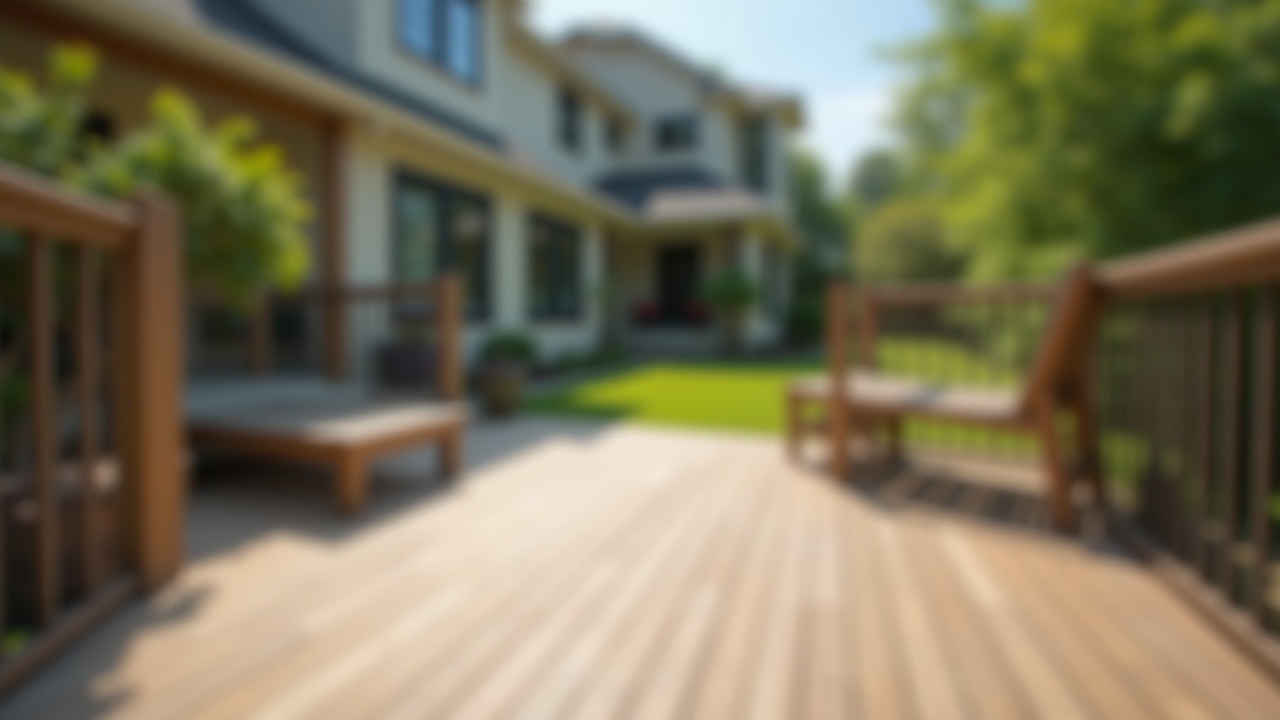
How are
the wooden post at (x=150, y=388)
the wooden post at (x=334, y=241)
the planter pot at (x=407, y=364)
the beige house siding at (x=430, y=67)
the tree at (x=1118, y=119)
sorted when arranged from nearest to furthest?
the wooden post at (x=150, y=388) < the tree at (x=1118, y=119) < the wooden post at (x=334, y=241) < the planter pot at (x=407, y=364) < the beige house siding at (x=430, y=67)

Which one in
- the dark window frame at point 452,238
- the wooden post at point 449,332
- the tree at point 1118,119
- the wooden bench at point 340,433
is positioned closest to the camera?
the wooden bench at point 340,433

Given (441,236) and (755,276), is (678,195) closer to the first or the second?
(755,276)

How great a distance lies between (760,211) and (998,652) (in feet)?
31.1

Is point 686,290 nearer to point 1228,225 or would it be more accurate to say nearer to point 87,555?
point 1228,225

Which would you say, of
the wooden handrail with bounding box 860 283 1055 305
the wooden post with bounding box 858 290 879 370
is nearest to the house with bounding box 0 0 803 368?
the wooden post with bounding box 858 290 879 370

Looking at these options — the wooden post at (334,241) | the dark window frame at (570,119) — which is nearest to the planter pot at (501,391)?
the wooden post at (334,241)

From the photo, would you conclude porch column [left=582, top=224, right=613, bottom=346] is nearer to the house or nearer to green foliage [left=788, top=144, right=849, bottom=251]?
the house

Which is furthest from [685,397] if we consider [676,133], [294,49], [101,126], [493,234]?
[676,133]

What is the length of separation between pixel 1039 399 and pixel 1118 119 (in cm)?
303

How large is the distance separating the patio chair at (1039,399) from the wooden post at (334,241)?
12.4 ft

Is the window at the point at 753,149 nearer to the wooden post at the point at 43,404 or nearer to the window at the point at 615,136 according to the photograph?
the window at the point at 615,136

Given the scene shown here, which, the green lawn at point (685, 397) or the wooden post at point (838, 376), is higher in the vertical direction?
the wooden post at point (838, 376)

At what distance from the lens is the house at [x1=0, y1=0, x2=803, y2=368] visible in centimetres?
430

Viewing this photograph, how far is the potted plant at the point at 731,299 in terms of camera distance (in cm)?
1045
